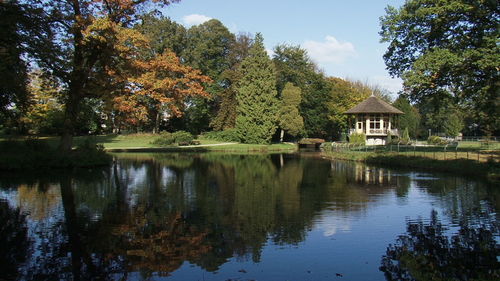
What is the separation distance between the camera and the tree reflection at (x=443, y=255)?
7410 millimetres

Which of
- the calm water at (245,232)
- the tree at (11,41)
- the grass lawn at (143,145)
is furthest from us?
the grass lawn at (143,145)

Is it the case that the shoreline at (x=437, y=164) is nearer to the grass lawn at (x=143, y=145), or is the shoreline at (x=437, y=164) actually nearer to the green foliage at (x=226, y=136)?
the grass lawn at (x=143, y=145)

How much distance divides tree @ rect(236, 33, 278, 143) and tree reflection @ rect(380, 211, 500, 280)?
45.3m

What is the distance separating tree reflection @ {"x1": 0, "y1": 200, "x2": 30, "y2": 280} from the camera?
749 cm

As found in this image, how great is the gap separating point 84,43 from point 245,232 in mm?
15849

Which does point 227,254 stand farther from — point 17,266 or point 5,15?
point 5,15

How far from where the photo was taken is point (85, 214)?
11914mm

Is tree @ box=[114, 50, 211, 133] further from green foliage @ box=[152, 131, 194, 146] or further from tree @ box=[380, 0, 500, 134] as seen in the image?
tree @ box=[380, 0, 500, 134]

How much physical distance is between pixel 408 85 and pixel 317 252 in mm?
16044

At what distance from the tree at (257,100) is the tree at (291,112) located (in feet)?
7.44

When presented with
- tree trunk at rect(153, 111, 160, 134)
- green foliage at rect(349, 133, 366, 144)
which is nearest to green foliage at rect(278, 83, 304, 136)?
green foliage at rect(349, 133, 366, 144)

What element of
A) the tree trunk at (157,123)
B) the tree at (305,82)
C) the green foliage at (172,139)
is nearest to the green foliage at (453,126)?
the tree at (305,82)

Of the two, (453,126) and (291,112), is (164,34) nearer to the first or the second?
(291,112)

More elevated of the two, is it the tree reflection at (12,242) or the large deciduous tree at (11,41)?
the large deciduous tree at (11,41)
